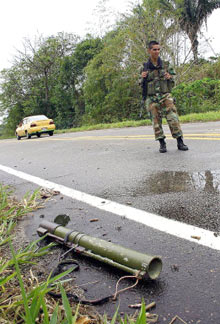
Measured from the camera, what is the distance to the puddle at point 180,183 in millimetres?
3244

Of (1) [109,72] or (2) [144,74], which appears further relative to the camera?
(1) [109,72]

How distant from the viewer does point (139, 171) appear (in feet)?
14.7

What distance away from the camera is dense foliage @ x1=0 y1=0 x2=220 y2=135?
19.2 metres

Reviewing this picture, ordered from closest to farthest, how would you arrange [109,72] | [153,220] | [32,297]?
1. [32,297]
2. [153,220]
3. [109,72]

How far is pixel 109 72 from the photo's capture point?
22391 millimetres

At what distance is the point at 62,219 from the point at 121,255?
101 cm

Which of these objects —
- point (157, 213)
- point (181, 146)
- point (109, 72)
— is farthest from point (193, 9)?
point (157, 213)

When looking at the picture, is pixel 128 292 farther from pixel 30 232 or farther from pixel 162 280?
pixel 30 232

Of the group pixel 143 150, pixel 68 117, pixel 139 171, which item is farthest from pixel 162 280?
pixel 68 117

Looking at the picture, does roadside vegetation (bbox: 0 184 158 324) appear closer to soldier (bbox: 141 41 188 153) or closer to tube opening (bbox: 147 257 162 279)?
tube opening (bbox: 147 257 162 279)

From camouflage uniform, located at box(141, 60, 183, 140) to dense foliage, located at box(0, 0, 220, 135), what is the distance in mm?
9704

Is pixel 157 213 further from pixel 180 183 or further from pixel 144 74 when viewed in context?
pixel 144 74

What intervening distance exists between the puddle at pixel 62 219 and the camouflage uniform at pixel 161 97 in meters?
3.53

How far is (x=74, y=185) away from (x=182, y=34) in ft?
59.3
